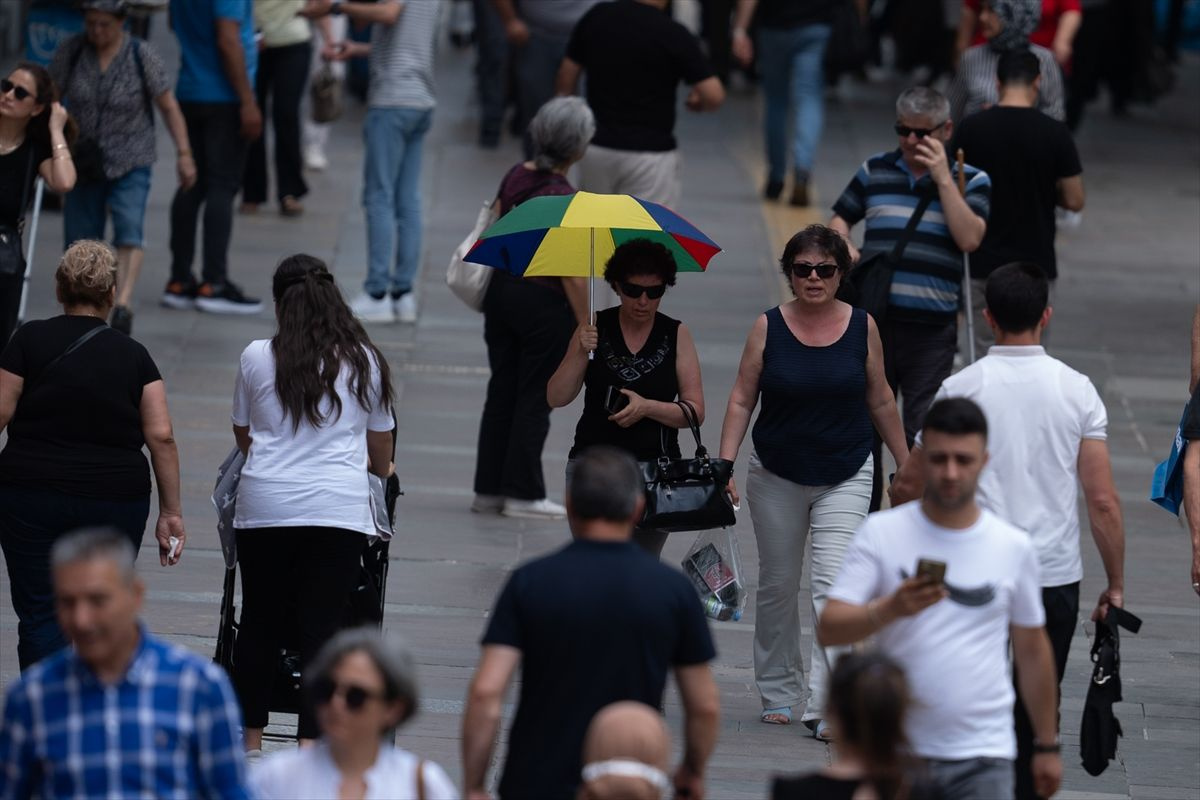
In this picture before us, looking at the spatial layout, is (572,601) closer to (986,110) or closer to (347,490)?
(347,490)

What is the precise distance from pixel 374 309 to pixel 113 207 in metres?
1.94

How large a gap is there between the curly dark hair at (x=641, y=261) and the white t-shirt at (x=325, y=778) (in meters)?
2.94

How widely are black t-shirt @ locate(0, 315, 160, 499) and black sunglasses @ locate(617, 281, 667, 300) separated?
1559 millimetres

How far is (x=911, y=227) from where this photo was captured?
8375 millimetres

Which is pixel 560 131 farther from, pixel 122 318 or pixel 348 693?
pixel 348 693

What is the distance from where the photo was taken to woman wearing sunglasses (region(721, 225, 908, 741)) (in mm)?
6965

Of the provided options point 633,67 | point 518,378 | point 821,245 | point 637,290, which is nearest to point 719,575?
point 637,290

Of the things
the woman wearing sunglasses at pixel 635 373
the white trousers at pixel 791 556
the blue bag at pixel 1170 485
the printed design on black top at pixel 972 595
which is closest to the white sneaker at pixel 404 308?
the woman wearing sunglasses at pixel 635 373

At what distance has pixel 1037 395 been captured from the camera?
5742 millimetres

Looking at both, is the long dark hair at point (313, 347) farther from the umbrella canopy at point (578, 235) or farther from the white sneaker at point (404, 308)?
the white sneaker at point (404, 308)

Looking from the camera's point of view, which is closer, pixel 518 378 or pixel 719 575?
pixel 719 575

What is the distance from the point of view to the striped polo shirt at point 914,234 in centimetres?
842

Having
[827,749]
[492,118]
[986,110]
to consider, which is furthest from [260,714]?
[492,118]

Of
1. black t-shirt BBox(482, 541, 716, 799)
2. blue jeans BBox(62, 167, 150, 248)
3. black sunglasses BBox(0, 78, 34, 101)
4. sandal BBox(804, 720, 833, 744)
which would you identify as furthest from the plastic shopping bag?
blue jeans BBox(62, 167, 150, 248)
